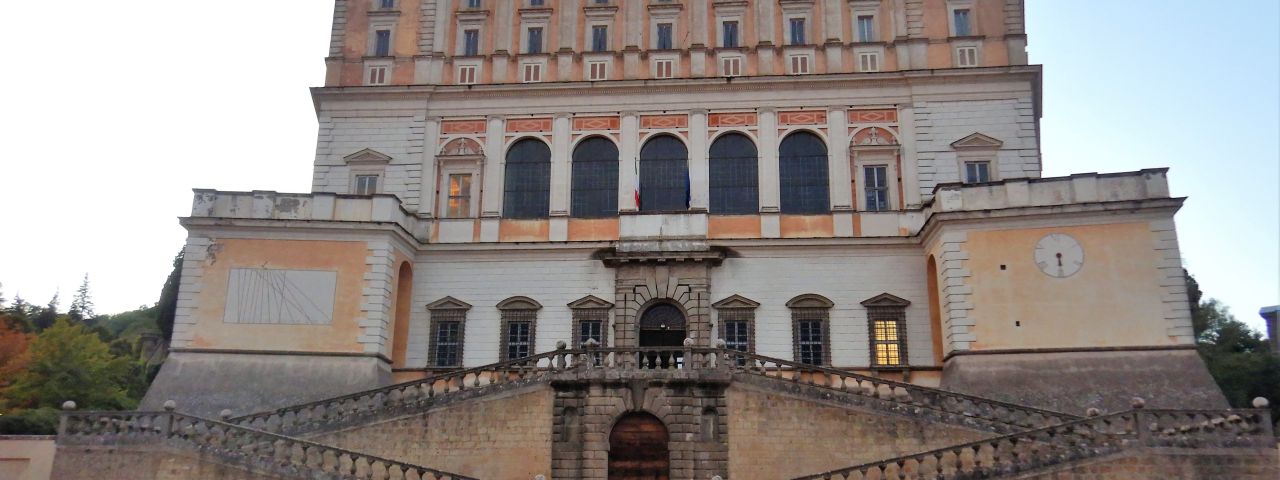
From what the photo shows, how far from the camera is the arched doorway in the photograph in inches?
786

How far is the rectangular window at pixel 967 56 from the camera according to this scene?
87.5 feet

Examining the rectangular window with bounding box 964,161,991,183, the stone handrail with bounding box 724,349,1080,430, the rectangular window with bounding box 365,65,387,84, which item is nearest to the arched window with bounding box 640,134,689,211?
the stone handrail with bounding box 724,349,1080,430

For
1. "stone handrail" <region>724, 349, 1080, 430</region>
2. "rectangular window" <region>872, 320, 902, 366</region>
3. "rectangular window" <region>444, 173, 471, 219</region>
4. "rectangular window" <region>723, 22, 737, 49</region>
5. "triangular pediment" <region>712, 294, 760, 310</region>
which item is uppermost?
"rectangular window" <region>723, 22, 737, 49</region>

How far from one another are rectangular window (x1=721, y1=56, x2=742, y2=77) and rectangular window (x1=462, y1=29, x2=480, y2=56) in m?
7.30

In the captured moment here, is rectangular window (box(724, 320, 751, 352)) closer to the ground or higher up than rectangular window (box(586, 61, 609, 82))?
closer to the ground

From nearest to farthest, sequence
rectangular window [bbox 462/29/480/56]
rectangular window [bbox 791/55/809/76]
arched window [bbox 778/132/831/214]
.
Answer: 1. arched window [bbox 778/132/831/214]
2. rectangular window [bbox 791/55/809/76]
3. rectangular window [bbox 462/29/480/56]

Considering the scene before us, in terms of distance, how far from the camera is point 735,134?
27.0m

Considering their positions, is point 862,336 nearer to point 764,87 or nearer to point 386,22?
point 764,87

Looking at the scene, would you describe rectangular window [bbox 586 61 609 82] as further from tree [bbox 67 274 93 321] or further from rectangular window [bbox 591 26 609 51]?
tree [bbox 67 274 93 321]

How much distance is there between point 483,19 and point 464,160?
4576mm

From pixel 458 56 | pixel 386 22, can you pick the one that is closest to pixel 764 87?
pixel 458 56

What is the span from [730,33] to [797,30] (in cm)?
193

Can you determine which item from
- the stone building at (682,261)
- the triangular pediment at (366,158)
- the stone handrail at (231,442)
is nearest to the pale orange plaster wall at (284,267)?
the stone building at (682,261)

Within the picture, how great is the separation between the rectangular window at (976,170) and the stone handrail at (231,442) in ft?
51.6
